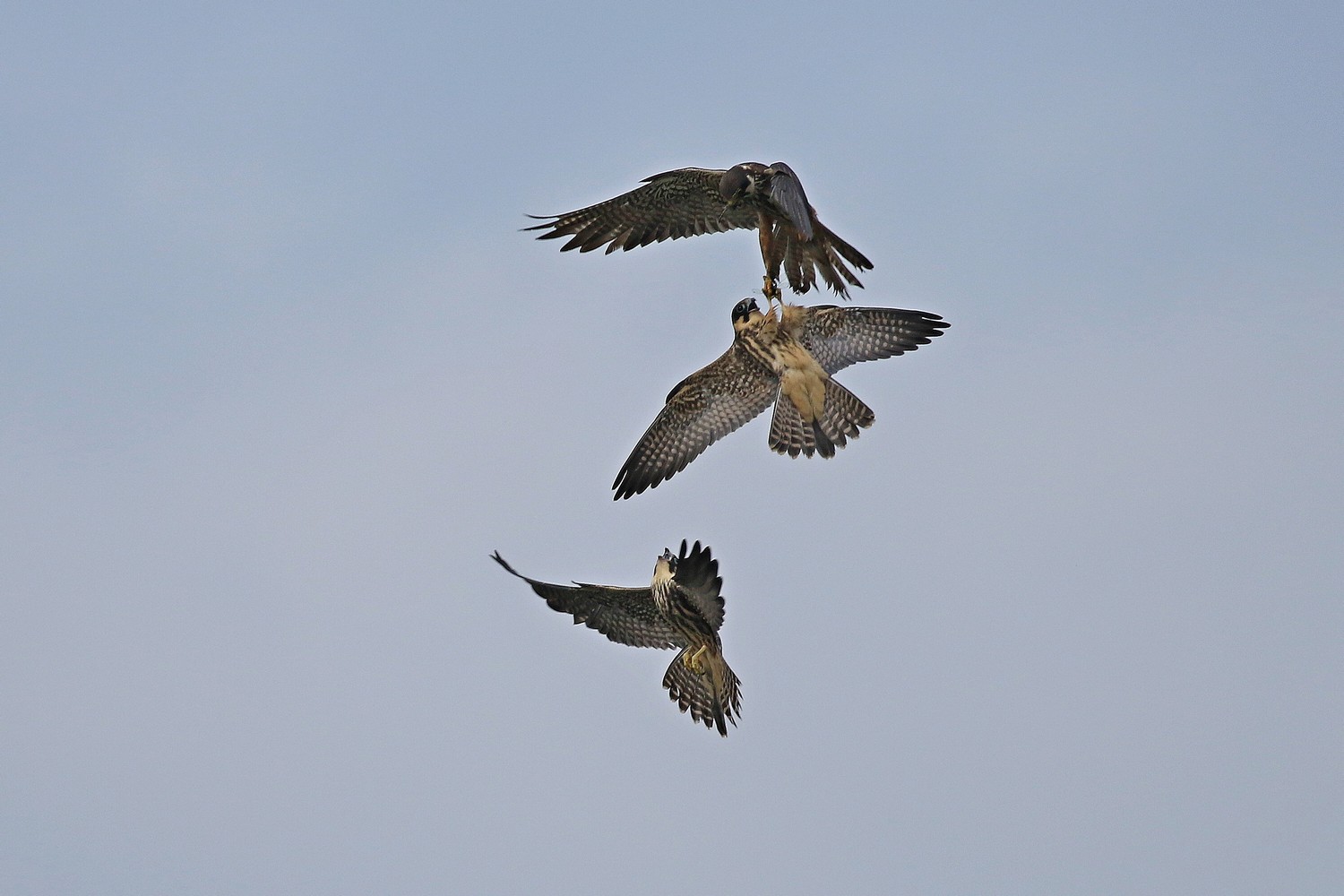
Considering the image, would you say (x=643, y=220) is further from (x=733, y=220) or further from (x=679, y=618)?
(x=679, y=618)

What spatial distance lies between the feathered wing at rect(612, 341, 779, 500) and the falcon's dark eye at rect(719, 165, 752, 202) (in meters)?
0.85

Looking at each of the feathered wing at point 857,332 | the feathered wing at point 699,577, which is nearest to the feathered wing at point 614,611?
the feathered wing at point 699,577

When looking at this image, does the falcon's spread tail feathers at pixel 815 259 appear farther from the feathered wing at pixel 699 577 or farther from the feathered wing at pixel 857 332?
the feathered wing at pixel 699 577

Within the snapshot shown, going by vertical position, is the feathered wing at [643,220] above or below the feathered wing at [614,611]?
above

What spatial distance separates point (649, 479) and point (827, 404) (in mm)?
1168

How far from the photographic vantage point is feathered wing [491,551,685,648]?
10031 mm

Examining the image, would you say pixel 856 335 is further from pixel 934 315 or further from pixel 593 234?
pixel 593 234

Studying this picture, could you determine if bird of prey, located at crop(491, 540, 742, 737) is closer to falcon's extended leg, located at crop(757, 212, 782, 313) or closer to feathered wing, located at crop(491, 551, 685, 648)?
feathered wing, located at crop(491, 551, 685, 648)

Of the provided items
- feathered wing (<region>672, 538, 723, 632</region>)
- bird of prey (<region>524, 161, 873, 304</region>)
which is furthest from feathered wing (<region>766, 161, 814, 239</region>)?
feathered wing (<region>672, 538, 723, 632</region>)

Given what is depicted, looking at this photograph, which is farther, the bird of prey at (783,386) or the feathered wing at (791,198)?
the bird of prey at (783,386)

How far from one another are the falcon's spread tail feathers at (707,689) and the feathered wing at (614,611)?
0.23 m

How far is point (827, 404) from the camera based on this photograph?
31.7 feet

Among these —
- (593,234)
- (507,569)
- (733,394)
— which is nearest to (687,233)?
(593,234)

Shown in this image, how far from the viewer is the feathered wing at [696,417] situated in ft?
32.7
